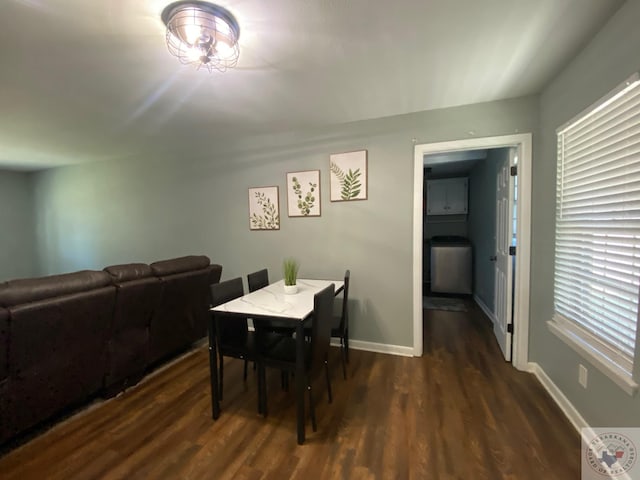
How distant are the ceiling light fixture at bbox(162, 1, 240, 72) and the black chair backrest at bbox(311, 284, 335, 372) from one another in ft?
5.07

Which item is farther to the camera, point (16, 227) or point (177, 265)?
point (16, 227)

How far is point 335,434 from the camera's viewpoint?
1.75m

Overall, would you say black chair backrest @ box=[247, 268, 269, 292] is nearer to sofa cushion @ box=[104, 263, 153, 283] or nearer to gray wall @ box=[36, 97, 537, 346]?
gray wall @ box=[36, 97, 537, 346]

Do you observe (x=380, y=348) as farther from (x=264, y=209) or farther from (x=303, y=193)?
(x=264, y=209)

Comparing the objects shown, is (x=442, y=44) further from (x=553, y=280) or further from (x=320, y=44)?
(x=553, y=280)

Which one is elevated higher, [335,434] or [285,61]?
[285,61]

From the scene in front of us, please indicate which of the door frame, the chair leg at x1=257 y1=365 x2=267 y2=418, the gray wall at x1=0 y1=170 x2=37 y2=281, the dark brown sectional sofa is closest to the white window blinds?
the door frame

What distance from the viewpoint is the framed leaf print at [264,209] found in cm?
331

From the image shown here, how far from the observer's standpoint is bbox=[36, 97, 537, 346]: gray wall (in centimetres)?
274

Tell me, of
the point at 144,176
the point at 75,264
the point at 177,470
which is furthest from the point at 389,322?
the point at 75,264

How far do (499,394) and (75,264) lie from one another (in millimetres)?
6401

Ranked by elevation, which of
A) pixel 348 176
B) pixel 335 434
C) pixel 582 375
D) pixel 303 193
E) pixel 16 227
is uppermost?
pixel 348 176

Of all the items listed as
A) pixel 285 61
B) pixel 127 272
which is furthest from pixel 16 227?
pixel 285 61

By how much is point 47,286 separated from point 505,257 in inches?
143
